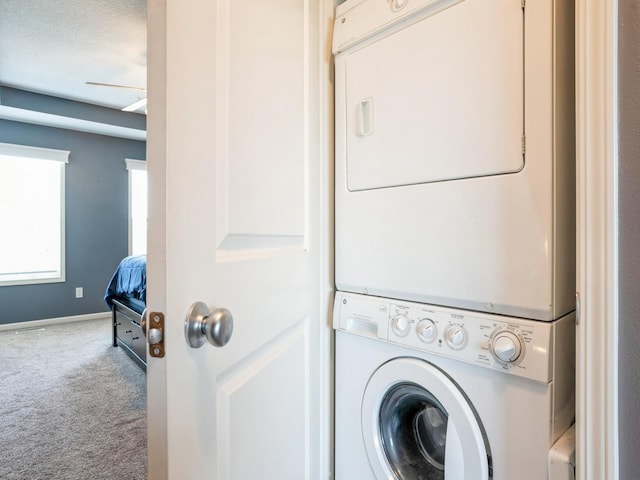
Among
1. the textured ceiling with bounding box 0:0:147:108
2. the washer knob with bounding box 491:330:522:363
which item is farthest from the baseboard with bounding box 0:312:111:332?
the washer knob with bounding box 491:330:522:363

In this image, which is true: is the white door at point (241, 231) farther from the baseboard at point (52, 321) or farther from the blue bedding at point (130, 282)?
the baseboard at point (52, 321)

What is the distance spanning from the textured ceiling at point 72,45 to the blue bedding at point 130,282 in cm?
172

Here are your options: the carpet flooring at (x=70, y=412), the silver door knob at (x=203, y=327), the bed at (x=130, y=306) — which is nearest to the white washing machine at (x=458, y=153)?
the silver door knob at (x=203, y=327)

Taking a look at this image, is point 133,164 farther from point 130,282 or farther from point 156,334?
point 156,334

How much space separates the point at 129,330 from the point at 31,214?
234cm

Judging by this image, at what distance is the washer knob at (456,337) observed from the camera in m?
0.86

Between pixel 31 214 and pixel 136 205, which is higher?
pixel 136 205

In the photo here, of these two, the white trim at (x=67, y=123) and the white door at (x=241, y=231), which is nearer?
the white door at (x=241, y=231)

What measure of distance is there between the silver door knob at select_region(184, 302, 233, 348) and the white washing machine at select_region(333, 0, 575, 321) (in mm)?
583

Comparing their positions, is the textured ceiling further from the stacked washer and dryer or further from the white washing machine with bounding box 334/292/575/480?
the white washing machine with bounding box 334/292/575/480

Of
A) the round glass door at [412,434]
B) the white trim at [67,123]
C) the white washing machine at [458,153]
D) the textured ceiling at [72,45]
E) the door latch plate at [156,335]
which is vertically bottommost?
the round glass door at [412,434]

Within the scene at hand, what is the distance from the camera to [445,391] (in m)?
0.88

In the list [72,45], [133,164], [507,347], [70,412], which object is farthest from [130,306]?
[507,347]

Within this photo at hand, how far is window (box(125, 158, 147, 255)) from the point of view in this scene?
471 centimetres
